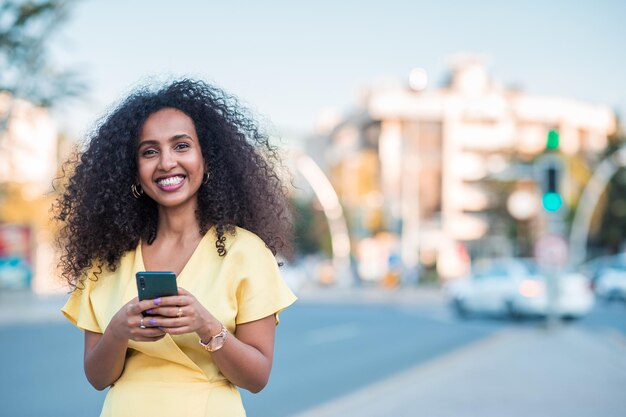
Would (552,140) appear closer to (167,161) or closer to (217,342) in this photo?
(167,161)

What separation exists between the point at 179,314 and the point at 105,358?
0.32 metres

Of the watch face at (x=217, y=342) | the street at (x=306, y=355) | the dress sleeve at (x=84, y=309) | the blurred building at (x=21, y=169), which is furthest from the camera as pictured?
the blurred building at (x=21, y=169)

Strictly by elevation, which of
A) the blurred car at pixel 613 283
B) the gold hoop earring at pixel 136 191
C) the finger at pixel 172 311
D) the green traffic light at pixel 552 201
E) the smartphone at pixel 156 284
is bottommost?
the blurred car at pixel 613 283

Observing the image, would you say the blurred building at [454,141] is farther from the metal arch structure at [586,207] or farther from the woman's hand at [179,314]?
the woman's hand at [179,314]

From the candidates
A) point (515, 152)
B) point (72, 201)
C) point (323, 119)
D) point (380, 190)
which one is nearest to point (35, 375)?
point (72, 201)

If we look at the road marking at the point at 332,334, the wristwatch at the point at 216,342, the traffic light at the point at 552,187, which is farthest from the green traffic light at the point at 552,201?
the wristwatch at the point at 216,342

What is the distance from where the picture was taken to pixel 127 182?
111 inches

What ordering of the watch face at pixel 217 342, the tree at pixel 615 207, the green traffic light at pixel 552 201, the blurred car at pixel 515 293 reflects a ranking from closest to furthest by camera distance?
the watch face at pixel 217 342
the green traffic light at pixel 552 201
the blurred car at pixel 515 293
the tree at pixel 615 207

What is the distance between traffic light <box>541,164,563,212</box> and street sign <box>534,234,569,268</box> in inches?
27.7

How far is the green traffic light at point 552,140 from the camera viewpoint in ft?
57.3

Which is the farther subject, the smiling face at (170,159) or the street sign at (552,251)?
the street sign at (552,251)

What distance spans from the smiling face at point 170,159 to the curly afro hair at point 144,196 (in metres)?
0.03

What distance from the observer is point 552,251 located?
17.9 meters

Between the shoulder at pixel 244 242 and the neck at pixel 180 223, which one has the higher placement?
the neck at pixel 180 223
